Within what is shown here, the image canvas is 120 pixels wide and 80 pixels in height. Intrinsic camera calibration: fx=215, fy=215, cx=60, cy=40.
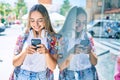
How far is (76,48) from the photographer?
171cm

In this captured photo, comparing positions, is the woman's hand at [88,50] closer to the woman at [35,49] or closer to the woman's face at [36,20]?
the woman at [35,49]

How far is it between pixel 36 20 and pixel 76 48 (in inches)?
15.2

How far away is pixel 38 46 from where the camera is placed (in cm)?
165

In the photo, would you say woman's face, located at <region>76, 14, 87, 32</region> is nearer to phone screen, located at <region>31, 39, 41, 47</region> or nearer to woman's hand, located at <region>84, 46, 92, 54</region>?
woman's hand, located at <region>84, 46, 92, 54</region>

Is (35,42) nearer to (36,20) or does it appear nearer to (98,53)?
(36,20)

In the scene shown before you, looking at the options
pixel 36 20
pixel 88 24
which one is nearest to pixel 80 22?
pixel 88 24

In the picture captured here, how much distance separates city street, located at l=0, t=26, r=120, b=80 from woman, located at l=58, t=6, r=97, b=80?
11 centimetres

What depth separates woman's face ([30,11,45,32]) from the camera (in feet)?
5.33

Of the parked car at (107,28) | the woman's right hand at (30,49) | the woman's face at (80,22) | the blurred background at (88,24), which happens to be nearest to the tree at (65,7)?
the blurred background at (88,24)

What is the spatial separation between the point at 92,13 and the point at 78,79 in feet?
1.81

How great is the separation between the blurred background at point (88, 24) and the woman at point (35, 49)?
53mm

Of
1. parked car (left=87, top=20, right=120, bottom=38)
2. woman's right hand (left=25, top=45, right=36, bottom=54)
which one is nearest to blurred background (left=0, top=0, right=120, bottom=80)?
parked car (left=87, top=20, right=120, bottom=38)

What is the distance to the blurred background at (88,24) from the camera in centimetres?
169

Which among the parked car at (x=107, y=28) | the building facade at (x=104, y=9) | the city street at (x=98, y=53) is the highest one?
the building facade at (x=104, y=9)
